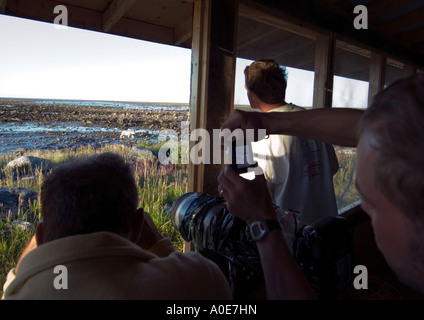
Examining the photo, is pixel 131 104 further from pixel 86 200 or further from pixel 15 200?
pixel 86 200

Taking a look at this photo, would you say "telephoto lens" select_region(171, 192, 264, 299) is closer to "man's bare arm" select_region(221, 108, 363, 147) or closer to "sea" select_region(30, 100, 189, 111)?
"man's bare arm" select_region(221, 108, 363, 147)

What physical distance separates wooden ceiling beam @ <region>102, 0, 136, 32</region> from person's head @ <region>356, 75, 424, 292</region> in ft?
5.15

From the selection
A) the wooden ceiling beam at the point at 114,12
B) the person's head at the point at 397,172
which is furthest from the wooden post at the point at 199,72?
the person's head at the point at 397,172

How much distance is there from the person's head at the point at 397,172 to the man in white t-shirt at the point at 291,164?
1.07 metres

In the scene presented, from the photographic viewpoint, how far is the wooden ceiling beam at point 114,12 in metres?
1.67

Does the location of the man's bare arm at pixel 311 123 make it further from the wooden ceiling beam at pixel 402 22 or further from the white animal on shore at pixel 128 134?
the wooden ceiling beam at pixel 402 22

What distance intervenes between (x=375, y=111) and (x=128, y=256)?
58 cm

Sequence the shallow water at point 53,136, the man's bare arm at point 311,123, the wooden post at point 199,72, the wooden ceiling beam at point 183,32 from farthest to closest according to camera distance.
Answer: the wooden ceiling beam at point 183,32
the wooden post at point 199,72
the shallow water at point 53,136
the man's bare arm at point 311,123

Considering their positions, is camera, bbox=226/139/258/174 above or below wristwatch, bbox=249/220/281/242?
above

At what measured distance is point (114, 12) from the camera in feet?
5.74

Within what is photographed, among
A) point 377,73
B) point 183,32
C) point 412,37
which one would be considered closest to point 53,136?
point 183,32

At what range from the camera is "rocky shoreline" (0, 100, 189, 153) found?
1.63 metres

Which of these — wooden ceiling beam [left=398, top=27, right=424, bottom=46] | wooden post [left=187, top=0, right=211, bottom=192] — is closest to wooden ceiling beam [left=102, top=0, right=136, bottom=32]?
wooden post [left=187, top=0, right=211, bottom=192]
